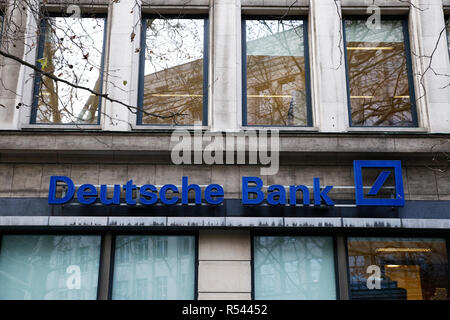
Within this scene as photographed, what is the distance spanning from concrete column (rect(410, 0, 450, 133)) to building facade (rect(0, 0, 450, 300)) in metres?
0.04

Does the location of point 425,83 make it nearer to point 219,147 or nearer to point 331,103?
point 331,103

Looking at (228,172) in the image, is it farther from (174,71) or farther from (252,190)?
(174,71)

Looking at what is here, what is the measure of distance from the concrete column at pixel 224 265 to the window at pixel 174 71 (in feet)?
9.94

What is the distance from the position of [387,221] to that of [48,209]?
773 cm

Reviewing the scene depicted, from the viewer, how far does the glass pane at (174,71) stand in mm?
12625

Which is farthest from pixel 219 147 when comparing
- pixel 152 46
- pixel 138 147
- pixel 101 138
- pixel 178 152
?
pixel 152 46

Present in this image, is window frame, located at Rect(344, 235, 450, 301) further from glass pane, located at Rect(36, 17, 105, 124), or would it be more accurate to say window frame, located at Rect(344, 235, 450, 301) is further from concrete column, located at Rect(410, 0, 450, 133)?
glass pane, located at Rect(36, 17, 105, 124)

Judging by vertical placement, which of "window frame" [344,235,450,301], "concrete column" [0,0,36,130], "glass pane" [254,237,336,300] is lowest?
"glass pane" [254,237,336,300]

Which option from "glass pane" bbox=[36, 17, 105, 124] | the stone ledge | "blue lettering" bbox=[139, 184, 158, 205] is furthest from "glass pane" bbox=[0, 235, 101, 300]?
"glass pane" bbox=[36, 17, 105, 124]

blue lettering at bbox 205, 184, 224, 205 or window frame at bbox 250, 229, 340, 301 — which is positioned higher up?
blue lettering at bbox 205, 184, 224, 205

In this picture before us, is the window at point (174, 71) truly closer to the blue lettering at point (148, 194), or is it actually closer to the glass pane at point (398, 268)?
the blue lettering at point (148, 194)

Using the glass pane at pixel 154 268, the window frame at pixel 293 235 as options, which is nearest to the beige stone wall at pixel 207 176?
the window frame at pixel 293 235

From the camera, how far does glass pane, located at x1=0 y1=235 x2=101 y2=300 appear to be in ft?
36.5

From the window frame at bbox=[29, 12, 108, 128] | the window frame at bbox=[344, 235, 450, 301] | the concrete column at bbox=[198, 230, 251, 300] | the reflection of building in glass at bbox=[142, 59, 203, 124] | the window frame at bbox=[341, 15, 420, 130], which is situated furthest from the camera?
the reflection of building in glass at bbox=[142, 59, 203, 124]
